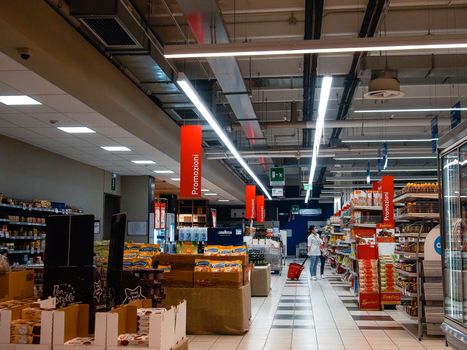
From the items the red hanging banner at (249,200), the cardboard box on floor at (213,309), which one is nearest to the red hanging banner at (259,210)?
the red hanging banner at (249,200)

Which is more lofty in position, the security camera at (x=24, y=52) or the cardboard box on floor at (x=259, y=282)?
the security camera at (x=24, y=52)

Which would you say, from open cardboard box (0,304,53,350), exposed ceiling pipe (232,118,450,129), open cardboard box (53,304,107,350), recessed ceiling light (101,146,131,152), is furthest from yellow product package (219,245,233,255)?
open cardboard box (0,304,53,350)

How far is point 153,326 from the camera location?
13.0 feet

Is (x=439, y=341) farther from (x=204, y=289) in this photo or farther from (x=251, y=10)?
(x=251, y=10)

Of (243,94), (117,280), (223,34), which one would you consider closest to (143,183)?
(243,94)

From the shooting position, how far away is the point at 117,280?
183 inches

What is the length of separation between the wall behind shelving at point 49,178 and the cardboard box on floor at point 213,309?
14.9 feet

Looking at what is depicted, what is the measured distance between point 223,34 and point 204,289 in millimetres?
3576

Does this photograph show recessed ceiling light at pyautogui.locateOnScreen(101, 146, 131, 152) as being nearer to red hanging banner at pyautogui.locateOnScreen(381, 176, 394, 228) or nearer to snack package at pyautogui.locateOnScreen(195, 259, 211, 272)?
snack package at pyautogui.locateOnScreen(195, 259, 211, 272)

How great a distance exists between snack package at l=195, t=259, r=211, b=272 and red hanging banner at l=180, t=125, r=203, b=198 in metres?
2.18

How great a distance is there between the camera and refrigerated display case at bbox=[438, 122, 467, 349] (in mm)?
5875

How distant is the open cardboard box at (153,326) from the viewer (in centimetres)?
396

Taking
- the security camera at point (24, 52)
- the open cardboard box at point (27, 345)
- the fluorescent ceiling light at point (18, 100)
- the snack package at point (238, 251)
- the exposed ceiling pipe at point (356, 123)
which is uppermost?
the exposed ceiling pipe at point (356, 123)

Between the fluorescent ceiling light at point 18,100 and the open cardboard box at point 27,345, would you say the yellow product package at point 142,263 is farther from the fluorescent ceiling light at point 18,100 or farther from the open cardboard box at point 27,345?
the open cardboard box at point 27,345
